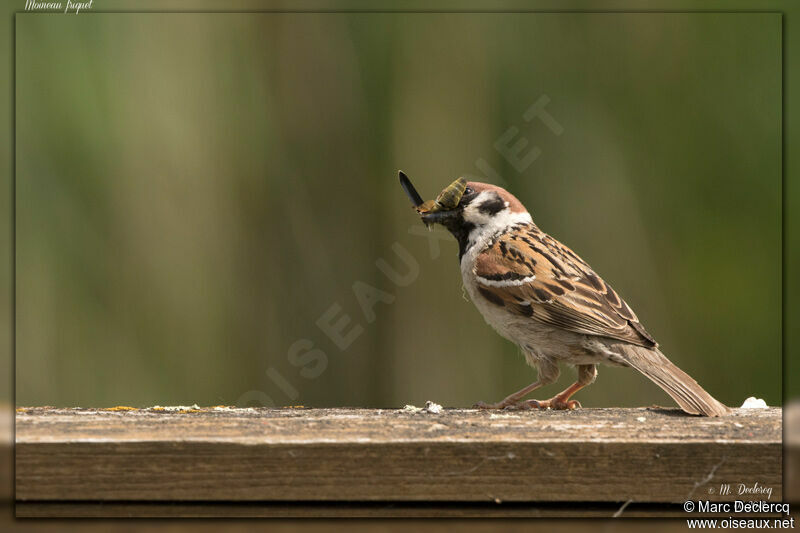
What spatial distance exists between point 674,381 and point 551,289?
0.78 metres

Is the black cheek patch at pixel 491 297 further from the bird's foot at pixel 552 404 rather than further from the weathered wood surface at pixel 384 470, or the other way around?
the weathered wood surface at pixel 384 470

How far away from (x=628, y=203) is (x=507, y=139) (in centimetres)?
76

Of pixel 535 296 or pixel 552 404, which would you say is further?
pixel 535 296

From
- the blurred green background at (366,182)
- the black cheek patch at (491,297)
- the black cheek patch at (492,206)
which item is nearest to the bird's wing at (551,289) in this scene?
the black cheek patch at (491,297)

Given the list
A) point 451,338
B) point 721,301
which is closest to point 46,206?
point 451,338

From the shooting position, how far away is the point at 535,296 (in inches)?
153

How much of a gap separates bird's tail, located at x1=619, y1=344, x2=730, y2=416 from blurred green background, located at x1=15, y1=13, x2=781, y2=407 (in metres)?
1.18

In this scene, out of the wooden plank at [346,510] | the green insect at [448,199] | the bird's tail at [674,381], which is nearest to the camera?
the wooden plank at [346,510]

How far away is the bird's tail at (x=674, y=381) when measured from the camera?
9.82ft

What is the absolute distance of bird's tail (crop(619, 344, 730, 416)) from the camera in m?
2.99

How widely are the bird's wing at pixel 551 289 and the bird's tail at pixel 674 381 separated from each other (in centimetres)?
5

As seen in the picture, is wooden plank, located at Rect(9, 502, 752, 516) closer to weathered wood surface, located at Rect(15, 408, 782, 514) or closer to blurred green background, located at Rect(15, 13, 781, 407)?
weathered wood surface, located at Rect(15, 408, 782, 514)

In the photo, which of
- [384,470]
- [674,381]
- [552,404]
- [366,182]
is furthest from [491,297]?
[384,470]

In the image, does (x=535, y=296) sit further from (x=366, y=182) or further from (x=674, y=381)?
(x=366, y=182)
